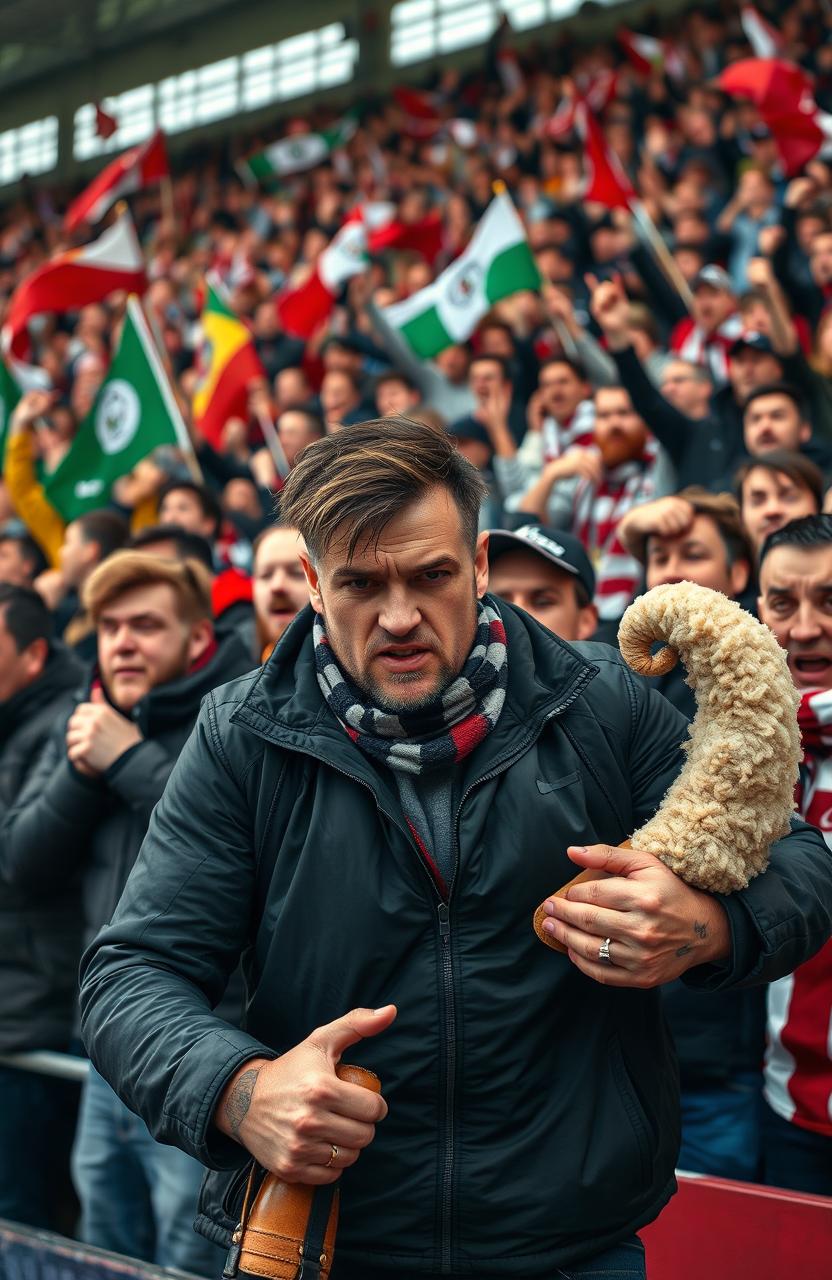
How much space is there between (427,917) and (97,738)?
176cm

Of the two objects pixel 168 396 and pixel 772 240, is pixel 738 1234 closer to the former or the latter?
pixel 168 396

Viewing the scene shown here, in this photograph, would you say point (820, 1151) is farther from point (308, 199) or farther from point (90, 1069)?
point (308, 199)

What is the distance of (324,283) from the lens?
8406 millimetres

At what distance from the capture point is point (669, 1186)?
1.93 m

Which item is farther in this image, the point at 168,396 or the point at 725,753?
the point at 168,396

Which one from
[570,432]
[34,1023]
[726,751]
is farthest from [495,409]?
[726,751]

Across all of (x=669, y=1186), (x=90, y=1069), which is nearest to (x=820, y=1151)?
(x=669, y=1186)

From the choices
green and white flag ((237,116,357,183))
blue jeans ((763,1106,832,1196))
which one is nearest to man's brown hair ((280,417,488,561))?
blue jeans ((763,1106,832,1196))

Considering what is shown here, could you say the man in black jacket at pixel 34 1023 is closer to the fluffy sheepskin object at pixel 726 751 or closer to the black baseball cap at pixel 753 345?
the fluffy sheepskin object at pixel 726 751

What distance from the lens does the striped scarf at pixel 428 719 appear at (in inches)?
73.4

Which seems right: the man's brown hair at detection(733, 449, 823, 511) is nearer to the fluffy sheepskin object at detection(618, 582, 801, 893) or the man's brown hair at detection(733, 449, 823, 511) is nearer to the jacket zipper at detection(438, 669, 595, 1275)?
the fluffy sheepskin object at detection(618, 582, 801, 893)

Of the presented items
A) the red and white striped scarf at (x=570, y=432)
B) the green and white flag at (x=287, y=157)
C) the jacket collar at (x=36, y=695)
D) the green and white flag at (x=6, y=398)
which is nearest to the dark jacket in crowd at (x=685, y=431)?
the red and white striped scarf at (x=570, y=432)

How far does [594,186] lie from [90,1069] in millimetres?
5474

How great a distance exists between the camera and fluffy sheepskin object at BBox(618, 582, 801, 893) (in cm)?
176
